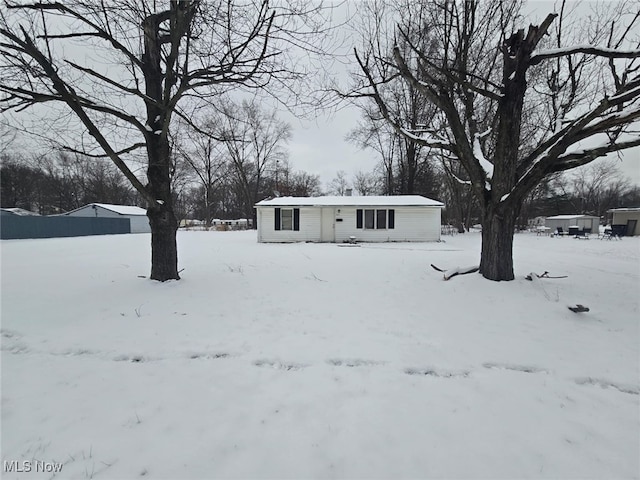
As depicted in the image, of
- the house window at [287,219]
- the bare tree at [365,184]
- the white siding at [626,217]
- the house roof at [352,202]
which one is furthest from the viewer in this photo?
the bare tree at [365,184]

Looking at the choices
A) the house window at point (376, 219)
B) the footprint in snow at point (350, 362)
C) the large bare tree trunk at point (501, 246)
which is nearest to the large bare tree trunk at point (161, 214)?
the footprint in snow at point (350, 362)

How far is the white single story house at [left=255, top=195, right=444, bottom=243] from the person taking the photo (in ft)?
55.7

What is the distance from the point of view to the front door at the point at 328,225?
56.2 ft

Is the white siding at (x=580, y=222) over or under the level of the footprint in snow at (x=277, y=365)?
over

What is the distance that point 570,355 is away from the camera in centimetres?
317

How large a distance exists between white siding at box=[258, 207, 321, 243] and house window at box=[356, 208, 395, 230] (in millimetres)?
2584

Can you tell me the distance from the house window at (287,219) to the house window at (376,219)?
373 cm

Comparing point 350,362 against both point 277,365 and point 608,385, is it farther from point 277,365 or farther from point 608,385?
point 608,385

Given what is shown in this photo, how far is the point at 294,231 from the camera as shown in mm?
17094

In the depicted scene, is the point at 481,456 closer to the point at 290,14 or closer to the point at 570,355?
the point at 570,355

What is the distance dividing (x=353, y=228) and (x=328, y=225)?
1.54m

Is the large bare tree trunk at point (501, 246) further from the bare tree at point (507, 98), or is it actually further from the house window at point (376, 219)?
the house window at point (376, 219)

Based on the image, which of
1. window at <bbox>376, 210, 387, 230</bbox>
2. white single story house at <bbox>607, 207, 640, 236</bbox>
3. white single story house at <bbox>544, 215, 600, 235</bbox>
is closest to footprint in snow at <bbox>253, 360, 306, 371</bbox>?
window at <bbox>376, 210, 387, 230</bbox>

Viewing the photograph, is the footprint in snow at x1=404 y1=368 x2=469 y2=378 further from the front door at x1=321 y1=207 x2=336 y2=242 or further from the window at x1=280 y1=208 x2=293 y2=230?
the window at x1=280 y1=208 x2=293 y2=230
